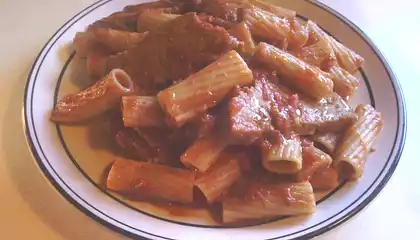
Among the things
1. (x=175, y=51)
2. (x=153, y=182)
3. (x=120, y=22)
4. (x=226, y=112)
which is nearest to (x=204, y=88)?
(x=226, y=112)

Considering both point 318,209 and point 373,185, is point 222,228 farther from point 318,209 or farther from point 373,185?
point 373,185

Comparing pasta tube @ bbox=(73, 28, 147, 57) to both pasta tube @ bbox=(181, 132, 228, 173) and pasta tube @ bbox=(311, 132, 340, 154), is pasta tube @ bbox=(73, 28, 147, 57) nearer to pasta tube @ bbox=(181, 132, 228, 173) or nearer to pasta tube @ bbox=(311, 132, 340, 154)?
pasta tube @ bbox=(181, 132, 228, 173)

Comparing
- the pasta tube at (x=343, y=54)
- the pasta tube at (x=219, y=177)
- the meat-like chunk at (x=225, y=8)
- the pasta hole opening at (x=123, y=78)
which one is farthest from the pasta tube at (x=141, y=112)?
the pasta tube at (x=343, y=54)

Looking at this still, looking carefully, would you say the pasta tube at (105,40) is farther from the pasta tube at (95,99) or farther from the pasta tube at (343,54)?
the pasta tube at (343,54)

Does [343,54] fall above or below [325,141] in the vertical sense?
above

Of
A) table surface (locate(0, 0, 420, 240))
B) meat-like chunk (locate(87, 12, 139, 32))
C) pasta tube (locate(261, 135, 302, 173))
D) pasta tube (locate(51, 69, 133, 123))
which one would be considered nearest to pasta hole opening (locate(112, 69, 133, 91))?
pasta tube (locate(51, 69, 133, 123))

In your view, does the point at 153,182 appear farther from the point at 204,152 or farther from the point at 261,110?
the point at 261,110
